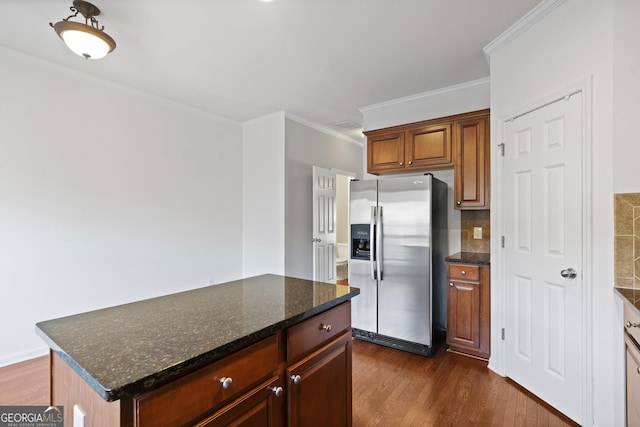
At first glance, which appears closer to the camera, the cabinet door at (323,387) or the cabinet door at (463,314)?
the cabinet door at (323,387)

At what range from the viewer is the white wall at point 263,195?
13.9ft

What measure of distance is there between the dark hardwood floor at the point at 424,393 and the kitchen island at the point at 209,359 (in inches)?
27.1

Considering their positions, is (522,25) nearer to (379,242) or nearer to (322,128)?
(379,242)

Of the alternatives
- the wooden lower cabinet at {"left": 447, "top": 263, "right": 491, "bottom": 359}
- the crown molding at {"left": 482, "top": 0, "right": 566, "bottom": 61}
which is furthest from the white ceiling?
the wooden lower cabinet at {"left": 447, "top": 263, "right": 491, "bottom": 359}

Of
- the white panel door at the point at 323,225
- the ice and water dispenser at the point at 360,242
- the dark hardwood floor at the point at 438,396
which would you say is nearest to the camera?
the dark hardwood floor at the point at 438,396

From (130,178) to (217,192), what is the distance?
1.13 m

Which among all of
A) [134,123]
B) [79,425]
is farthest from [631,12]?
[134,123]

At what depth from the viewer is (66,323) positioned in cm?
114

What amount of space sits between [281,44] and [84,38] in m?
1.38

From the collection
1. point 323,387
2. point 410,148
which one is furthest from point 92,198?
point 410,148

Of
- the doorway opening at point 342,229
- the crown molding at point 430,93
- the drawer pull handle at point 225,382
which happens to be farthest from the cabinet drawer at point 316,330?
the doorway opening at point 342,229

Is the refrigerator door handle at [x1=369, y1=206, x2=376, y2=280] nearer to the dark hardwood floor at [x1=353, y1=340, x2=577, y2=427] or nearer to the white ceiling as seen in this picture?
the dark hardwood floor at [x1=353, y1=340, x2=577, y2=427]

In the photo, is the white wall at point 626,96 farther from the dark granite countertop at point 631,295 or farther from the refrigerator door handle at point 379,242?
the refrigerator door handle at point 379,242

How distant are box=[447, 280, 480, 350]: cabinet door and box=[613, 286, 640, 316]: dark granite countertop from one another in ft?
3.78
